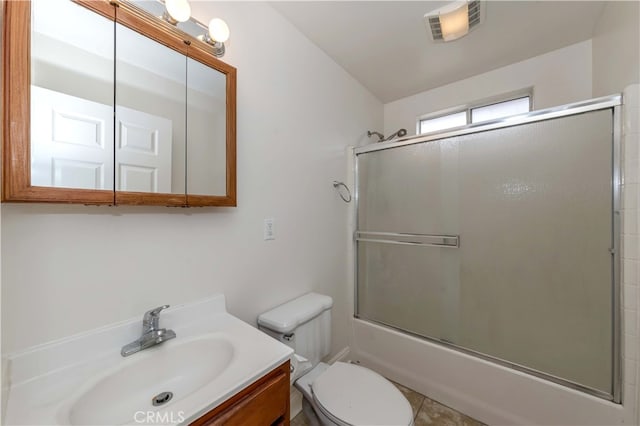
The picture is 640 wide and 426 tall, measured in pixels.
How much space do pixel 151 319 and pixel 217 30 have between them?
116 cm

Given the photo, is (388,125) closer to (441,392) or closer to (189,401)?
(441,392)

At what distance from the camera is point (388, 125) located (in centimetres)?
261

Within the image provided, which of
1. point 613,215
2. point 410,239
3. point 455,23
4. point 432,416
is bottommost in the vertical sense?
point 432,416

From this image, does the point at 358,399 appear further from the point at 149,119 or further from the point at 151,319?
the point at 149,119

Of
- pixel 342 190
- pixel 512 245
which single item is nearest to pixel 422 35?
pixel 342 190

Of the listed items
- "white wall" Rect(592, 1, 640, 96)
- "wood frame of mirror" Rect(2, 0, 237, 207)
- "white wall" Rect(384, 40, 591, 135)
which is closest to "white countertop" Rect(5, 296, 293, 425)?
"wood frame of mirror" Rect(2, 0, 237, 207)

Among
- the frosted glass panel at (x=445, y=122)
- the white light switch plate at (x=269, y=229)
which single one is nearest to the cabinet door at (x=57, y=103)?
the white light switch plate at (x=269, y=229)

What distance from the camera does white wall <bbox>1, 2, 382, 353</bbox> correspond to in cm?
72

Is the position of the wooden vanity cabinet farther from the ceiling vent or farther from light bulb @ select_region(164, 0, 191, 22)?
the ceiling vent

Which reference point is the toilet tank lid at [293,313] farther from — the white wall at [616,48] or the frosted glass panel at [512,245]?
the white wall at [616,48]

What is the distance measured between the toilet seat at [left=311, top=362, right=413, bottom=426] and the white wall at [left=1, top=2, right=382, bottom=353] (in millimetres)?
484

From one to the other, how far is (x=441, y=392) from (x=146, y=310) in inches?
70.9

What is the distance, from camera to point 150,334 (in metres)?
0.88

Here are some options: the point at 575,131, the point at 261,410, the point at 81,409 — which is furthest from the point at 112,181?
the point at 575,131
